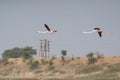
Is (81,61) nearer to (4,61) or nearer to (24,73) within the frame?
(24,73)

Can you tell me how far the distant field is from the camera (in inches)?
3428

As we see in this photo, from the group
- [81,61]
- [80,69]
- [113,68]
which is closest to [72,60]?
[81,61]

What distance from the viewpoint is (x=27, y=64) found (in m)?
104

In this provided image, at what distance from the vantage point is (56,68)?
97.1 meters

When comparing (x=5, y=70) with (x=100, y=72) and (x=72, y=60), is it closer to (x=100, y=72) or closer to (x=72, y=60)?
(x=72, y=60)

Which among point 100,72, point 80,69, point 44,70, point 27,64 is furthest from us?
point 27,64

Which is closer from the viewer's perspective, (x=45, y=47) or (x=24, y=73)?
(x=24, y=73)

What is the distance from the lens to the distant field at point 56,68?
87062 millimetres

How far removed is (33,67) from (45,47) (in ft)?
48.0

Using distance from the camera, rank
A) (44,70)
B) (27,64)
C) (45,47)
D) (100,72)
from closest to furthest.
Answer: (100,72)
(44,70)
(27,64)
(45,47)

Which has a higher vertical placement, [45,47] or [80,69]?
[45,47]

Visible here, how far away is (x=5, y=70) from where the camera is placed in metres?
103

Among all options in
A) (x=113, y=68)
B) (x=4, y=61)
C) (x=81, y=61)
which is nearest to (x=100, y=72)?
(x=113, y=68)

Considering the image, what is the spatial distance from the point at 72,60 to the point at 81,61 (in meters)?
2.26
